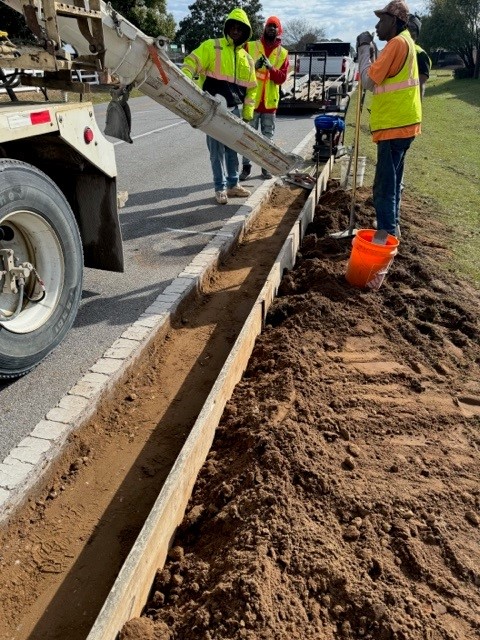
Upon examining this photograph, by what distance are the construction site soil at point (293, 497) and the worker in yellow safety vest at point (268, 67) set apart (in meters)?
4.85

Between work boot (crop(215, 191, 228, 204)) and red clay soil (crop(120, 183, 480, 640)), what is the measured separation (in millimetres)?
3223

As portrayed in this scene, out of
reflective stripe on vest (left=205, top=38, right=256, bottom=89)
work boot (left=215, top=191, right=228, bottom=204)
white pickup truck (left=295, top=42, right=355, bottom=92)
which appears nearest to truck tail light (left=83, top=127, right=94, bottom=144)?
reflective stripe on vest (left=205, top=38, right=256, bottom=89)

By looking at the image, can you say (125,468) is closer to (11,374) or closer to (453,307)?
(11,374)

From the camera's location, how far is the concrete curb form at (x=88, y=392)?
266 centimetres

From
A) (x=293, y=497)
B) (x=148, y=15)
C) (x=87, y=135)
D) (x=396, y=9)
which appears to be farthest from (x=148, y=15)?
(x=293, y=497)

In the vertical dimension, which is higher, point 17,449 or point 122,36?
point 122,36

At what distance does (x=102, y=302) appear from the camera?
14.9 feet

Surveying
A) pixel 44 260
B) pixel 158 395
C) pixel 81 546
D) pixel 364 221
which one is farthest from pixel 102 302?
pixel 364 221

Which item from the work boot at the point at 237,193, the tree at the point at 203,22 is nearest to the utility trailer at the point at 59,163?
the work boot at the point at 237,193

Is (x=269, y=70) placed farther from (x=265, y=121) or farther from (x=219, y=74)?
(x=219, y=74)

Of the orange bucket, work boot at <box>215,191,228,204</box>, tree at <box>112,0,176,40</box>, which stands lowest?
work boot at <box>215,191,228,204</box>

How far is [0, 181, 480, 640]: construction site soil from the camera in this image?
2.05 meters

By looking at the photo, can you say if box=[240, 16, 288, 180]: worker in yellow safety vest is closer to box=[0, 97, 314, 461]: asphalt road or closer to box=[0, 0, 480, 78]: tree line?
box=[0, 97, 314, 461]: asphalt road

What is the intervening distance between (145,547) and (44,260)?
225 cm
